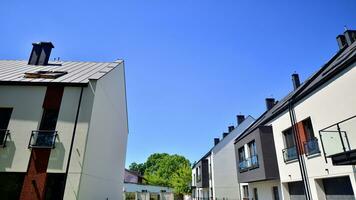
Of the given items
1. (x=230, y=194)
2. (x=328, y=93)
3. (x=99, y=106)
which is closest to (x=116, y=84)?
(x=99, y=106)

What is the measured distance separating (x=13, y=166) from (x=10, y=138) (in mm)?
1182

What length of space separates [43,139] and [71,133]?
1.13m

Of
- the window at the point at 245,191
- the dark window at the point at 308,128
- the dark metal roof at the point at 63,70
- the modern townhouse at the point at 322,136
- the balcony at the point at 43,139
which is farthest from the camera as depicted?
the window at the point at 245,191

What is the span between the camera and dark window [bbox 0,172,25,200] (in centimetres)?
843

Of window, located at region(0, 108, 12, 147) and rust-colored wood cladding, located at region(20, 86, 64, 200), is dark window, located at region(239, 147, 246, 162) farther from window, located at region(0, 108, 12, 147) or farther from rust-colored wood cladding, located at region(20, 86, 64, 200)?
window, located at region(0, 108, 12, 147)

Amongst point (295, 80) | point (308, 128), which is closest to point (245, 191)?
point (295, 80)

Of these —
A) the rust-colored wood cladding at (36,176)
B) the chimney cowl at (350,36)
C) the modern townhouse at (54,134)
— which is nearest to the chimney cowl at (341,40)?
the chimney cowl at (350,36)

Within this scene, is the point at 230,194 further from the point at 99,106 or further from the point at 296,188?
the point at 99,106

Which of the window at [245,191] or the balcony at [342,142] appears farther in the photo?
the window at [245,191]

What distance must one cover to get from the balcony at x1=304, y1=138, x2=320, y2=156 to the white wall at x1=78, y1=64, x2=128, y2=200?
949 centimetres

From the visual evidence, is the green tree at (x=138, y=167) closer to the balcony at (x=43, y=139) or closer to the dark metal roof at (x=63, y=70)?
→ the dark metal roof at (x=63, y=70)

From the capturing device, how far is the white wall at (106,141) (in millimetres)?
9398

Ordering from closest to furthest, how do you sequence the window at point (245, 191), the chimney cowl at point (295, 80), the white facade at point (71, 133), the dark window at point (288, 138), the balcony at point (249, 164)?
1. the white facade at point (71, 133)
2. the dark window at point (288, 138)
3. the balcony at point (249, 164)
4. the chimney cowl at point (295, 80)
5. the window at point (245, 191)

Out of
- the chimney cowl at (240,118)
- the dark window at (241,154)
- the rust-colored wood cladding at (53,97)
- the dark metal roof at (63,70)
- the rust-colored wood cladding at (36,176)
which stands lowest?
the rust-colored wood cladding at (36,176)
